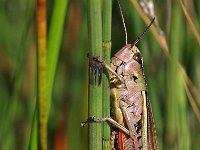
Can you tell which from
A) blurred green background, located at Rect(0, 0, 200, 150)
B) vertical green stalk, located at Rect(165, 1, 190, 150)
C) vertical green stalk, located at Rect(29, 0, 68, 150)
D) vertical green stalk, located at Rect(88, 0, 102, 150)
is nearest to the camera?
vertical green stalk, located at Rect(88, 0, 102, 150)

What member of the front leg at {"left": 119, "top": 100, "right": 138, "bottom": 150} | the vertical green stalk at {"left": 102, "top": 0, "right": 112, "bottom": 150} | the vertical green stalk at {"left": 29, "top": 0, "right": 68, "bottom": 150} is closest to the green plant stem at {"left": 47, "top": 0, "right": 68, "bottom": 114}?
the vertical green stalk at {"left": 29, "top": 0, "right": 68, "bottom": 150}

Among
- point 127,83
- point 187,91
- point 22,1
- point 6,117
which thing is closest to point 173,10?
point 127,83

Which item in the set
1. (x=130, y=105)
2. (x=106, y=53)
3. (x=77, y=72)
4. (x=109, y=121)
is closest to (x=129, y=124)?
(x=130, y=105)

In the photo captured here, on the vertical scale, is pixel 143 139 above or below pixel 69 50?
below

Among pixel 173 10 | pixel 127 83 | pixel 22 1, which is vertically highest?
pixel 22 1

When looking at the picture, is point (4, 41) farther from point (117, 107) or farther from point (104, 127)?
point (104, 127)

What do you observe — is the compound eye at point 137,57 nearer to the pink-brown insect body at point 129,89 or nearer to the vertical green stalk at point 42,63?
the pink-brown insect body at point 129,89

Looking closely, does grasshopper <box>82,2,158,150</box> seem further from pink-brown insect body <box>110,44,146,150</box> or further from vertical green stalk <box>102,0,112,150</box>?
vertical green stalk <box>102,0,112,150</box>
